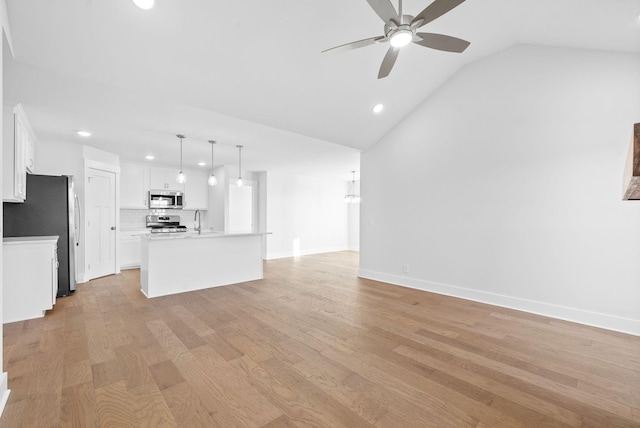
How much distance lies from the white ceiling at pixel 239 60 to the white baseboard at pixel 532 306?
9.26 ft

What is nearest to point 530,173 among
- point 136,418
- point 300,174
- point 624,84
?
point 624,84

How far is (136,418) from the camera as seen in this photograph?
5.71ft

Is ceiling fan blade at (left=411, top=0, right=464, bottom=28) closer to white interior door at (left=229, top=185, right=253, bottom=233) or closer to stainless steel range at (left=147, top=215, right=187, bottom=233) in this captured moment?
white interior door at (left=229, top=185, right=253, bottom=233)

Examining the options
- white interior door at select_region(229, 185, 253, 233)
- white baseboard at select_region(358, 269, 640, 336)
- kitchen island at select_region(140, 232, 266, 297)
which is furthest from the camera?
white interior door at select_region(229, 185, 253, 233)

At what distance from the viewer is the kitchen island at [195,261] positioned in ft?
14.1

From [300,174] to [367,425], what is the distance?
25.0ft

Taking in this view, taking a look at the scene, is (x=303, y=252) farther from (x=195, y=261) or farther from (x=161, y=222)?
(x=195, y=261)

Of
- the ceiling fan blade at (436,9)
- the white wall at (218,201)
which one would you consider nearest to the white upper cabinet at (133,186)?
the white wall at (218,201)

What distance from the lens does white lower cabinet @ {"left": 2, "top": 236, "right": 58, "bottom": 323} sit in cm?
330

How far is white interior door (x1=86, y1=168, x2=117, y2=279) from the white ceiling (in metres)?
0.97

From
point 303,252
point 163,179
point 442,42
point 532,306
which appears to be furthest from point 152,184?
point 532,306

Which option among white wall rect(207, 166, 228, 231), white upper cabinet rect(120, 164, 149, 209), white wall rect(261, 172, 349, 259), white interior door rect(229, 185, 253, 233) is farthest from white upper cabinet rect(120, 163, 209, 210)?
white wall rect(261, 172, 349, 259)

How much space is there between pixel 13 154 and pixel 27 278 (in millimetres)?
1504

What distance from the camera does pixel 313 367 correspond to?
2324 mm
